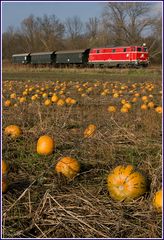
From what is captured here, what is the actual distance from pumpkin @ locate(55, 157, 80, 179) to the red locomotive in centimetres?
3884

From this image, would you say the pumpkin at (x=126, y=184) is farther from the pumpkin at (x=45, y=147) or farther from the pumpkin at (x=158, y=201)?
the pumpkin at (x=45, y=147)

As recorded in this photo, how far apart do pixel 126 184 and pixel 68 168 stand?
714 mm

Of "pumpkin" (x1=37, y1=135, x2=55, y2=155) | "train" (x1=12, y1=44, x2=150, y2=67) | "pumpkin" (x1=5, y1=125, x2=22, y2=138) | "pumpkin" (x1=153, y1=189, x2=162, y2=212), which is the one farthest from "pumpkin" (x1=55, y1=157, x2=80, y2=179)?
"train" (x1=12, y1=44, x2=150, y2=67)

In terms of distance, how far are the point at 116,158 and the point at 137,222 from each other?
1.42 metres

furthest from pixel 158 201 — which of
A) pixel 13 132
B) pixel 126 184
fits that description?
pixel 13 132

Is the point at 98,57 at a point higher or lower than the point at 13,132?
higher

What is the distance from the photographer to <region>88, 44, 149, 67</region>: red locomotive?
41.5 metres

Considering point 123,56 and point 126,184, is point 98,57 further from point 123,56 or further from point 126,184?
point 126,184

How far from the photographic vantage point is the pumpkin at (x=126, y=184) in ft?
10.2

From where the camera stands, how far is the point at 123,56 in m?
42.2

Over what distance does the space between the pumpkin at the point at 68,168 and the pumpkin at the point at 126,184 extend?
516 millimetres

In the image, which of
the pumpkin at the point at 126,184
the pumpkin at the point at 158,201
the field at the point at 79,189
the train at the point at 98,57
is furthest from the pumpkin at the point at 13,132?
the train at the point at 98,57

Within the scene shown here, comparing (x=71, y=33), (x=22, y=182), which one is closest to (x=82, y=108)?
(x=22, y=182)

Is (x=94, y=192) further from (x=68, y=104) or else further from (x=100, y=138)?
(x=68, y=104)
